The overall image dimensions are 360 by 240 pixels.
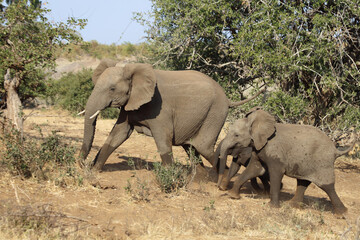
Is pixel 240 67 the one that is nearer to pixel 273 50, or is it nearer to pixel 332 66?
pixel 273 50

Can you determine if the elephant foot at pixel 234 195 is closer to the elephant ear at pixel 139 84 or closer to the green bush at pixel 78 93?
the elephant ear at pixel 139 84

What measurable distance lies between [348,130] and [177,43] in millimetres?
4750

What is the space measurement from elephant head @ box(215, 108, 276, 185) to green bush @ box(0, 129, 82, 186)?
97.2 inches

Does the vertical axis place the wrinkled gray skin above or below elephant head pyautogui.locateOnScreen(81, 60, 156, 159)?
below

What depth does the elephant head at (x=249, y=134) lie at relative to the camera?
277 inches

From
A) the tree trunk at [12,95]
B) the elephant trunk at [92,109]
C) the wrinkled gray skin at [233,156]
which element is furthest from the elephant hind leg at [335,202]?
the tree trunk at [12,95]

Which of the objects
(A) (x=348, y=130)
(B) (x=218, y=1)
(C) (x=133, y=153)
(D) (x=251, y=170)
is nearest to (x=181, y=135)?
(D) (x=251, y=170)

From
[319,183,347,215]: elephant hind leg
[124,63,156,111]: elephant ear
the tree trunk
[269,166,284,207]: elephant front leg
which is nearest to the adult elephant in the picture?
[124,63,156,111]: elephant ear

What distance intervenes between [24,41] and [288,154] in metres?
5.25

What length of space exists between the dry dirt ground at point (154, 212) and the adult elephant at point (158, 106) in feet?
2.14

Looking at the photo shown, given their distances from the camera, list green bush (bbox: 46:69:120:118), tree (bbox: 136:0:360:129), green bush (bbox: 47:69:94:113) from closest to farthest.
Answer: tree (bbox: 136:0:360:129)
green bush (bbox: 46:69:120:118)
green bush (bbox: 47:69:94:113)

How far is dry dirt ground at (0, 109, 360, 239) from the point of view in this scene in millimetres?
5020

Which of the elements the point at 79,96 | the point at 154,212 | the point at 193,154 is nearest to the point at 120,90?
the point at 193,154

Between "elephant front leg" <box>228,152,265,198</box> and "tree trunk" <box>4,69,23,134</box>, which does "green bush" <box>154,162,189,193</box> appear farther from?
"tree trunk" <box>4,69,23,134</box>
